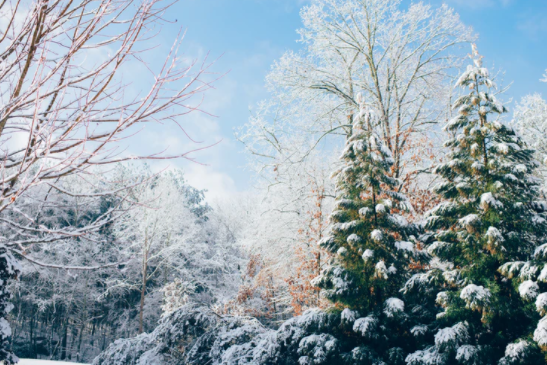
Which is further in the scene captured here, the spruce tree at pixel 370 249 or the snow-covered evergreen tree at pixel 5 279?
the spruce tree at pixel 370 249

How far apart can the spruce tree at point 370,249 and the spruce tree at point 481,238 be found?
1.77 feet

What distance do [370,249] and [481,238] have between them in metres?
2.02

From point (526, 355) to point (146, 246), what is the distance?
19.0 m

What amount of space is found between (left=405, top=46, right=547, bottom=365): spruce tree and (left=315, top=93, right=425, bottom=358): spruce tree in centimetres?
54

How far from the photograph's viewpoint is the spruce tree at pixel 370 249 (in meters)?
6.89

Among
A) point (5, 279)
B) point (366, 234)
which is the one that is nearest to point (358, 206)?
point (366, 234)

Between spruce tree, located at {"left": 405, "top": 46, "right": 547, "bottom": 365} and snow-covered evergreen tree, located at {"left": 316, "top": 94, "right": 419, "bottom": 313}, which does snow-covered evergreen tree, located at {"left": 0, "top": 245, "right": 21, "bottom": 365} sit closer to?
snow-covered evergreen tree, located at {"left": 316, "top": 94, "right": 419, "bottom": 313}

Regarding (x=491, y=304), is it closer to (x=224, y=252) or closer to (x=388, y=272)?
(x=388, y=272)

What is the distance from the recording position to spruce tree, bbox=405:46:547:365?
6.11 meters

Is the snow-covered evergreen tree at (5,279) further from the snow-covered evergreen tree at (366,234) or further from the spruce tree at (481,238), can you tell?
the spruce tree at (481,238)

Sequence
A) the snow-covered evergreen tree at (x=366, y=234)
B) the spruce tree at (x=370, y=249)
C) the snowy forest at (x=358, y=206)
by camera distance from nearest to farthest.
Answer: the snowy forest at (x=358, y=206) → the spruce tree at (x=370, y=249) → the snow-covered evergreen tree at (x=366, y=234)

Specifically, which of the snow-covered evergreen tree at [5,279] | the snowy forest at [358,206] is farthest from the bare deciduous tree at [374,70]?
the snow-covered evergreen tree at [5,279]

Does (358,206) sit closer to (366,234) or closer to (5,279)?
(366,234)

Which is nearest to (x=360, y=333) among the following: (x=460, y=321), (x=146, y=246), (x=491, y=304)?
(x=460, y=321)
